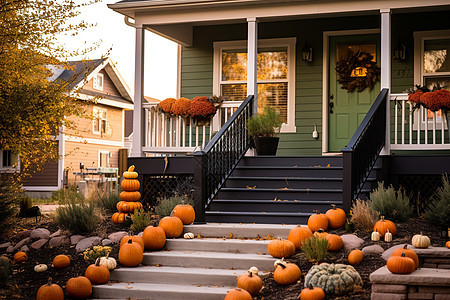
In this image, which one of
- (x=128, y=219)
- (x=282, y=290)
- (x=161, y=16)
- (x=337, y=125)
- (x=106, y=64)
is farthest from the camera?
(x=106, y=64)

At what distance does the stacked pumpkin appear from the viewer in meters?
8.87

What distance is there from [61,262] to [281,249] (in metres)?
2.72

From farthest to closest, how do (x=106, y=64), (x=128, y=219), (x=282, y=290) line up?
1. (x=106, y=64)
2. (x=128, y=219)
3. (x=282, y=290)

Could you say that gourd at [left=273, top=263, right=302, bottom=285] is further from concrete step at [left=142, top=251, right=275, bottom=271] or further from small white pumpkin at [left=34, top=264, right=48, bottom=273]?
small white pumpkin at [left=34, top=264, right=48, bottom=273]

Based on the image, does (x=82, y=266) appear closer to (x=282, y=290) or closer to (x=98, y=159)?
(x=282, y=290)

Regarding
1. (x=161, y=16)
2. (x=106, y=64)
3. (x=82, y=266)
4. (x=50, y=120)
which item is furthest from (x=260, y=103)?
(x=106, y=64)

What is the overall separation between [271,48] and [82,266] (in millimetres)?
6546

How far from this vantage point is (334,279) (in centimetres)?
564

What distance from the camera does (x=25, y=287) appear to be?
691cm

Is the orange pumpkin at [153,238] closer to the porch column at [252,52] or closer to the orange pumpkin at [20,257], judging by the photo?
the orange pumpkin at [20,257]

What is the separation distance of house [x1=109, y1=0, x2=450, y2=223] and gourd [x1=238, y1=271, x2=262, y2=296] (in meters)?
2.31

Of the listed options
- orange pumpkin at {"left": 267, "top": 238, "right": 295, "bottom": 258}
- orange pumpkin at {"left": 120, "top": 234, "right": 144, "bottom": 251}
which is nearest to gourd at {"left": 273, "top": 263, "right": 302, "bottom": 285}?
orange pumpkin at {"left": 267, "top": 238, "right": 295, "bottom": 258}

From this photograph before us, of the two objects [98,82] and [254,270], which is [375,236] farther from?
[98,82]

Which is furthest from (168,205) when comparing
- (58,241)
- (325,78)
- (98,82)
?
(98,82)
